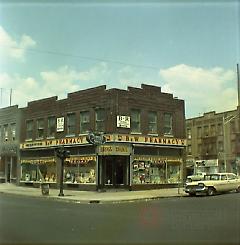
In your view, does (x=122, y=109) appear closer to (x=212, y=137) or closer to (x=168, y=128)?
(x=168, y=128)

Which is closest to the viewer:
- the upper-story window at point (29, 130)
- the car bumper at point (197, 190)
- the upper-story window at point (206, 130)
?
the car bumper at point (197, 190)

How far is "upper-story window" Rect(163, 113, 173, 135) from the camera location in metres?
38.9

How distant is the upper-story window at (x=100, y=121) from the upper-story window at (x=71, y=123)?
2.86m

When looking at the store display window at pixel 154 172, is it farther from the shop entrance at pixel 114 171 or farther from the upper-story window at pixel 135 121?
the upper-story window at pixel 135 121

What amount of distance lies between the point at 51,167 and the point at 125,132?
8.67 m

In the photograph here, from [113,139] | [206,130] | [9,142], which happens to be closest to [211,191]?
[113,139]

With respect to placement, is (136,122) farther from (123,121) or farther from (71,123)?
(71,123)

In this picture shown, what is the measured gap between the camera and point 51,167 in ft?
132

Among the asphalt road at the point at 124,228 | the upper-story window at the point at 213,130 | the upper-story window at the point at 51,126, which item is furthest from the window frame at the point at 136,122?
the upper-story window at the point at 213,130

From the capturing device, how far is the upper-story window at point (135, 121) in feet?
119

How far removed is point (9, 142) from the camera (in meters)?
46.2

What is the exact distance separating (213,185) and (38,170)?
17537 mm

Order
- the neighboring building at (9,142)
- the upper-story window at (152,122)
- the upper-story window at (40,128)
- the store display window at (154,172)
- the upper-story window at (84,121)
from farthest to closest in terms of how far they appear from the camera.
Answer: the neighboring building at (9,142) → the upper-story window at (40,128) → the upper-story window at (152,122) → the upper-story window at (84,121) → the store display window at (154,172)

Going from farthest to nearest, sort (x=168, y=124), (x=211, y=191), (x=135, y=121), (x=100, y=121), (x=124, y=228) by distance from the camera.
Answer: (x=168, y=124) → (x=135, y=121) → (x=100, y=121) → (x=211, y=191) → (x=124, y=228)
